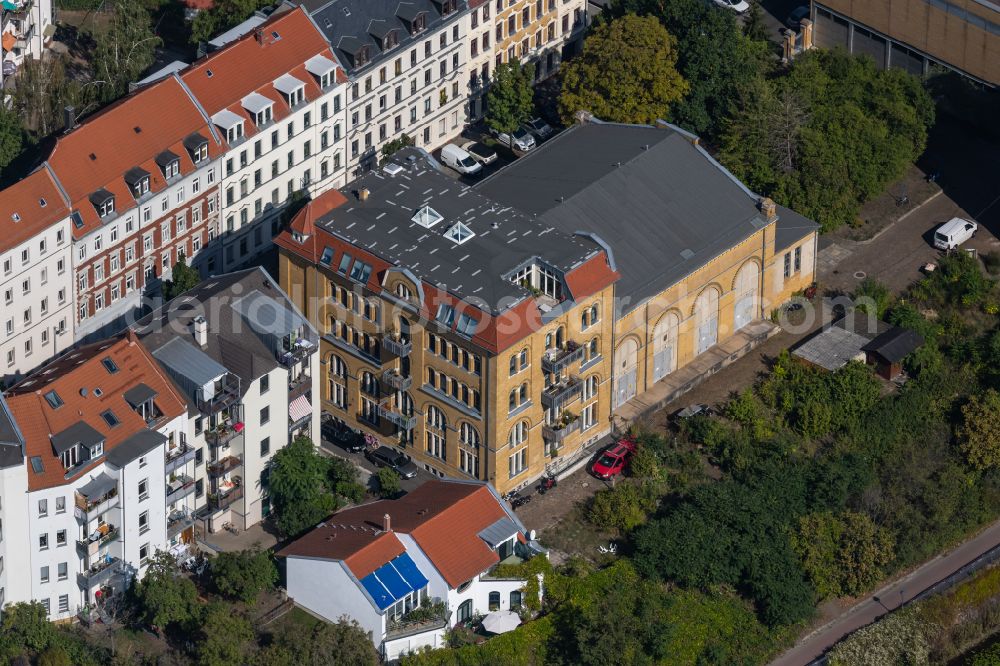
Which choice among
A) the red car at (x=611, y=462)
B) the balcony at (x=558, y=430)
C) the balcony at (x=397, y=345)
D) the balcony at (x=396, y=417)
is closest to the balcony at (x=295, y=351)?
the balcony at (x=397, y=345)

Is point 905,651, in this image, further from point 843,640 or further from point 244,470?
point 244,470

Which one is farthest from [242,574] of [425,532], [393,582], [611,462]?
[611,462]

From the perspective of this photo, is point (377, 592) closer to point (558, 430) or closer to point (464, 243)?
point (558, 430)

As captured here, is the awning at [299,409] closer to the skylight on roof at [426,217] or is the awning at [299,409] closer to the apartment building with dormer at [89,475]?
the apartment building with dormer at [89,475]

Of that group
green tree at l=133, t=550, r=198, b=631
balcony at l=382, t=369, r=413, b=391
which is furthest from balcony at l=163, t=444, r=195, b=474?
balcony at l=382, t=369, r=413, b=391

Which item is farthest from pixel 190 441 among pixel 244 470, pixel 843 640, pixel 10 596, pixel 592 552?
pixel 843 640

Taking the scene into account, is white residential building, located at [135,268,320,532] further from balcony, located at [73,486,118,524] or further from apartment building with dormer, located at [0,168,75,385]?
apartment building with dormer, located at [0,168,75,385]
